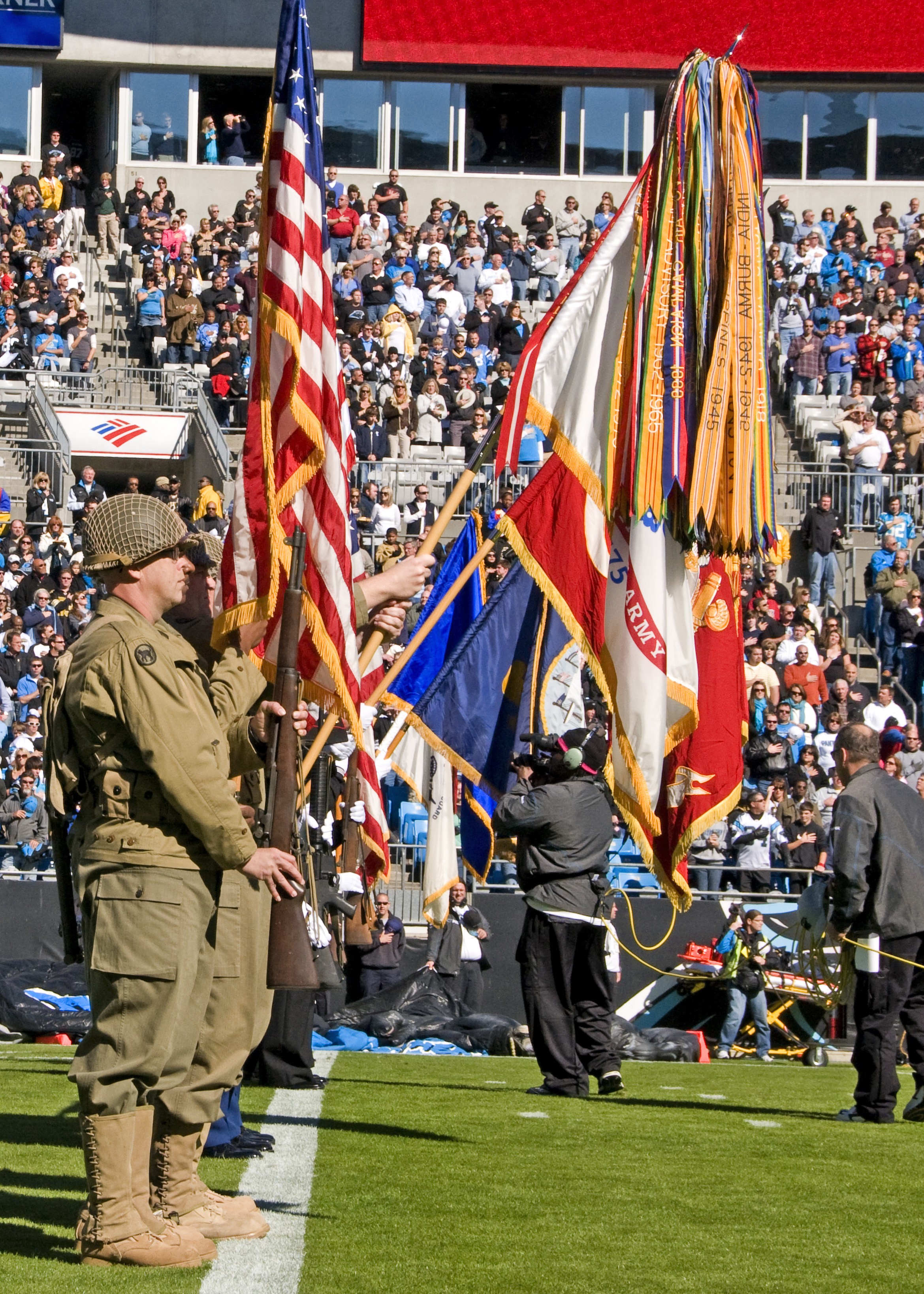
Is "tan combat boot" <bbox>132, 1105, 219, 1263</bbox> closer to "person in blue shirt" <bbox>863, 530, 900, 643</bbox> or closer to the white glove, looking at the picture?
the white glove

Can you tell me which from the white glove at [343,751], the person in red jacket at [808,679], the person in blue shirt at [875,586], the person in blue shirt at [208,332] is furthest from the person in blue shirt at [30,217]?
the white glove at [343,751]

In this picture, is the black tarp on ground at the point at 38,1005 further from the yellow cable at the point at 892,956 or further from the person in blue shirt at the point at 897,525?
the person in blue shirt at the point at 897,525

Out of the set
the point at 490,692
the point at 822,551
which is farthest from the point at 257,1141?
the point at 822,551

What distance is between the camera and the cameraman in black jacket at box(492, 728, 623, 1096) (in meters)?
10.1

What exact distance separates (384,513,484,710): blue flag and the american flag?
2.69 meters

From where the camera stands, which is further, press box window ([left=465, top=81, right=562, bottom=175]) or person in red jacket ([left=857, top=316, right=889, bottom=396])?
press box window ([left=465, top=81, right=562, bottom=175])

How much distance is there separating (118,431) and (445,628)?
666 inches

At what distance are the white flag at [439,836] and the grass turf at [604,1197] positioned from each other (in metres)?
1.29

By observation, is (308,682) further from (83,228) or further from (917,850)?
(83,228)

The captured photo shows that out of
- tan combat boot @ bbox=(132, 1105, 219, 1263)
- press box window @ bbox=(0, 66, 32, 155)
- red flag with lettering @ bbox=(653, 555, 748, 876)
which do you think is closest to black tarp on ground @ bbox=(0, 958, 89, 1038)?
red flag with lettering @ bbox=(653, 555, 748, 876)

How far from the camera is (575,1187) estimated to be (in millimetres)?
6715

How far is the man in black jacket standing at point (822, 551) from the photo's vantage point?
926 inches

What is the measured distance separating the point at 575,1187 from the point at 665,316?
408 centimetres

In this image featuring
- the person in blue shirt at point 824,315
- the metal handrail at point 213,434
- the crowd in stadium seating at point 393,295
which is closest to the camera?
the metal handrail at point 213,434
